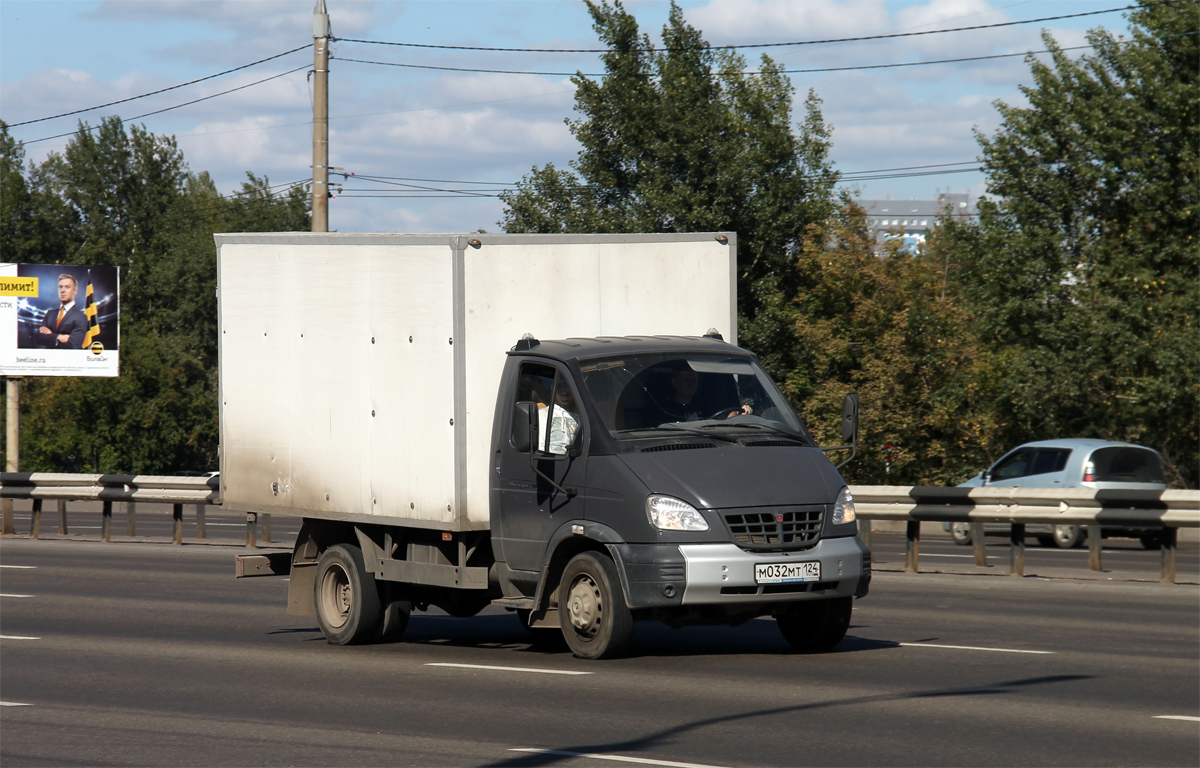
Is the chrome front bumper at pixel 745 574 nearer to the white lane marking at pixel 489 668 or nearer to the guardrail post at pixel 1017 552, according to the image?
the white lane marking at pixel 489 668

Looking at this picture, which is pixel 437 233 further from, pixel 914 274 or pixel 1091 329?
pixel 914 274

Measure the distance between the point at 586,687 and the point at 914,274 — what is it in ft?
110

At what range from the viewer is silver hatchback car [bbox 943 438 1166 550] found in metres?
24.1

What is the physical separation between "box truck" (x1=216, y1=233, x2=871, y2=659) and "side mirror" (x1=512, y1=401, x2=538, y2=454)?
0.05 ft

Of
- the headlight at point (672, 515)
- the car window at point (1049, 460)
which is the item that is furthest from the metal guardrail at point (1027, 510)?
the headlight at point (672, 515)

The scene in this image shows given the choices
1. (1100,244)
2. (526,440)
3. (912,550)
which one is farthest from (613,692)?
(1100,244)

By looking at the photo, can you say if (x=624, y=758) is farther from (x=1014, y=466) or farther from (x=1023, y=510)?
(x=1014, y=466)

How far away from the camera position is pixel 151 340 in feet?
251

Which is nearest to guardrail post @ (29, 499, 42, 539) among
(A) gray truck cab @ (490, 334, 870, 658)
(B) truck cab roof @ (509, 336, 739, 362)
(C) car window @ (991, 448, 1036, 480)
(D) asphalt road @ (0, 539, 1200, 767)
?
(D) asphalt road @ (0, 539, 1200, 767)

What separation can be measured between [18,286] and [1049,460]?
86.1 ft

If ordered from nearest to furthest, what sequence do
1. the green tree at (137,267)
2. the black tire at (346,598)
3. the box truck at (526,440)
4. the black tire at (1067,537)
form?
the box truck at (526,440) < the black tire at (346,598) < the black tire at (1067,537) < the green tree at (137,267)

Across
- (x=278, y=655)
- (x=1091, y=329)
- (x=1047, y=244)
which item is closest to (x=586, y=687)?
(x=278, y=655)

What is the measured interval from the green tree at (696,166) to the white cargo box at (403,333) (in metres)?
30.2

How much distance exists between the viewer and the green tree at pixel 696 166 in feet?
140
